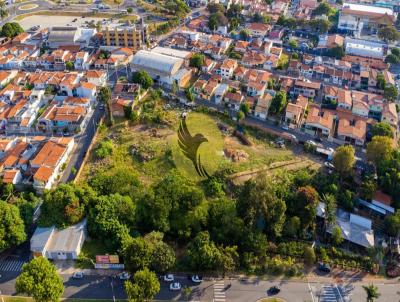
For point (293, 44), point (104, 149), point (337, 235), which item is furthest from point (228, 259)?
point (293, 44)

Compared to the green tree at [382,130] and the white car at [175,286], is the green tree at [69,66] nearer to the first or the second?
the white car at [175,286]

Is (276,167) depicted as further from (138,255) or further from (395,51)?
(395,51)

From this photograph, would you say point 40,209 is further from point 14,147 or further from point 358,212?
point 358,212

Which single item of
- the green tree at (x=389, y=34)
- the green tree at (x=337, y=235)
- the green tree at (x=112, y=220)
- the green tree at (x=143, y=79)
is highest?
the green tree at (x=389, y=34)

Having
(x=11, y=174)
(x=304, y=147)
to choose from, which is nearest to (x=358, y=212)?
(x=304, y=147)

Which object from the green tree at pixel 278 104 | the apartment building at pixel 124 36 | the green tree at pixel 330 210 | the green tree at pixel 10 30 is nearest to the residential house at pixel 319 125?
the green tree at pixel 278 104
